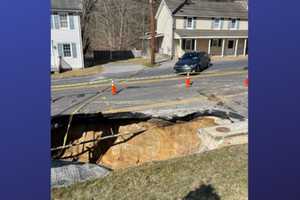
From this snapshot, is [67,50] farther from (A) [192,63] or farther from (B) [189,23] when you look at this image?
(B) [189,23]

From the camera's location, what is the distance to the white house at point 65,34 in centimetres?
2151

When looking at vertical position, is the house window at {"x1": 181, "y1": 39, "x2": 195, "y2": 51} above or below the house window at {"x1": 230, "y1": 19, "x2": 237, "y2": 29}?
below

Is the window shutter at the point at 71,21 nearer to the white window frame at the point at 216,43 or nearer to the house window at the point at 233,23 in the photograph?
the white window frame at the point at 216,43

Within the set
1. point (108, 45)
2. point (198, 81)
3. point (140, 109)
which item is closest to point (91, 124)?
point (140, 109)

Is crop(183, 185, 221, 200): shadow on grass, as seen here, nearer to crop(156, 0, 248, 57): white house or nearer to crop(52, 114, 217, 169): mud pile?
crop(52, 114, 217, 169): mud pile

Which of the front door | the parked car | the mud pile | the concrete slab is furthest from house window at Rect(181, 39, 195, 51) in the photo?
the concrete slab

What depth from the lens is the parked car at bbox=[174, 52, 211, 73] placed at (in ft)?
57.8

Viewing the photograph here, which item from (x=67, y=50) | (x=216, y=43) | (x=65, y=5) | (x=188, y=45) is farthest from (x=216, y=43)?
(x=65, y=5)

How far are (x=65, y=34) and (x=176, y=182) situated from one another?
20.8 metres

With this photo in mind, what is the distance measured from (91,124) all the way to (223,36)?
22.9 meters

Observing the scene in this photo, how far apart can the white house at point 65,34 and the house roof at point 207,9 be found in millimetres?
10615

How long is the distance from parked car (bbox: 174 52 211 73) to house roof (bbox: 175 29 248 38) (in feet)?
24.7

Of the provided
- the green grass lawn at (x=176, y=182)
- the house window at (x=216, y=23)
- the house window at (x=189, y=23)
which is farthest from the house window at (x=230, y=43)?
the green grass lawn at (x=176, y=182)

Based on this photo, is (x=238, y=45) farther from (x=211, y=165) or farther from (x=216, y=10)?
(x=211, y=165)
